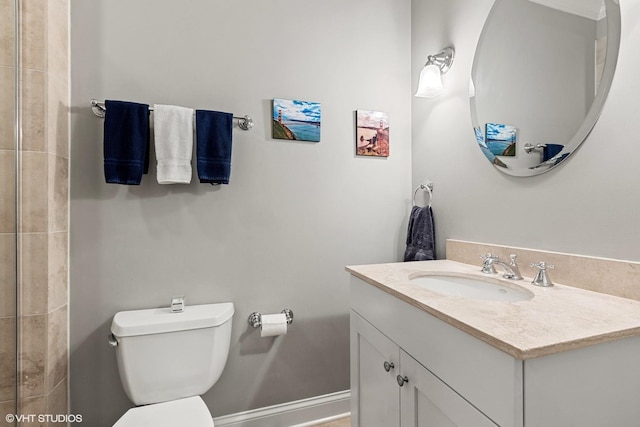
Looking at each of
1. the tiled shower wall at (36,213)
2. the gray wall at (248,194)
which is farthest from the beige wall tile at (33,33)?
the gray wall at (248,194)

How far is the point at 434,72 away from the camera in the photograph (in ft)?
5.13

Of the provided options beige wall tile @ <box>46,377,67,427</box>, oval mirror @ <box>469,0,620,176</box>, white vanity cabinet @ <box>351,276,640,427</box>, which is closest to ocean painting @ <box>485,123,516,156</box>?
oval mirror @ <box>469,0,620,176</box>

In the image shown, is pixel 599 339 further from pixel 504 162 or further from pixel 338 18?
pixel 338 18

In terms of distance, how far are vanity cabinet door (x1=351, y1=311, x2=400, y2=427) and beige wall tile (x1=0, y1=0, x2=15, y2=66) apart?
164cm

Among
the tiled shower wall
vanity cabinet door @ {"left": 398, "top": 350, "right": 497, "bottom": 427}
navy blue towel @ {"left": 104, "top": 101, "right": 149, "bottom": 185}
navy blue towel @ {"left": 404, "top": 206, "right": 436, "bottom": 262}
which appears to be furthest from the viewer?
navy blue towel @ {"left": 404, "top": 206, "right": 436, "bottom": 262}

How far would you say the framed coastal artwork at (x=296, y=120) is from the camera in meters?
1.61

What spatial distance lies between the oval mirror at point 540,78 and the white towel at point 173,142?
1324 mm

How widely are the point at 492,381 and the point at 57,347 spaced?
1.57 metres

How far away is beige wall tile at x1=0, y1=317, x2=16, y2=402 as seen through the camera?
1110 mm

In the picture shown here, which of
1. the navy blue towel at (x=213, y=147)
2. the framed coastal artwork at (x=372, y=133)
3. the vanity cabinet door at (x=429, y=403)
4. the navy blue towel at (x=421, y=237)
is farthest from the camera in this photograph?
the framed coastal artwork at (x=372, y=133)


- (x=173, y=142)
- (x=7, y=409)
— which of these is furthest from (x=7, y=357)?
(x=173, y=142)

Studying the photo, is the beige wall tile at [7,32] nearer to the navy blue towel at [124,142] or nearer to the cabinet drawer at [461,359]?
the navy blue towel at [124,142]

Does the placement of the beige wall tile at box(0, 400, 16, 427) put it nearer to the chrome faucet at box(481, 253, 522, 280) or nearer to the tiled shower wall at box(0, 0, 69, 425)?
the tiled shower wall at box(0, 0, 69, 425)

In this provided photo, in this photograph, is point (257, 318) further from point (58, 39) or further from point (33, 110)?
point (58, 39)
